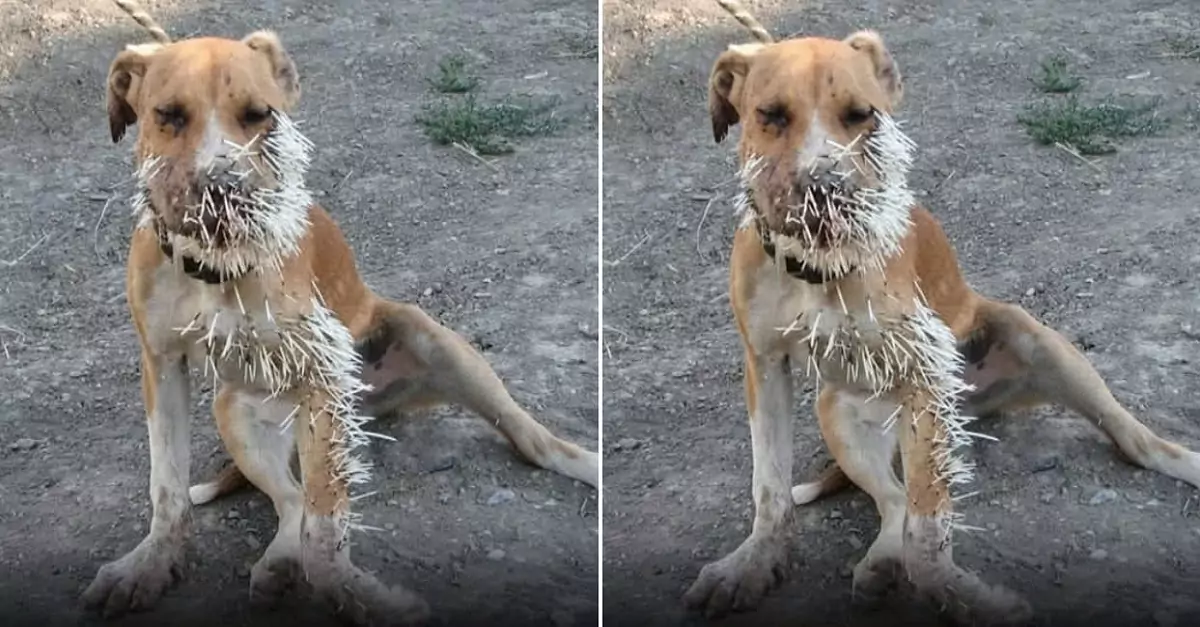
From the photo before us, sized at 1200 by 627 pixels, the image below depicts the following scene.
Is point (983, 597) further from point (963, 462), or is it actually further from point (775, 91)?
point (775, 91)

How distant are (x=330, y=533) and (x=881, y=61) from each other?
1.80 meters

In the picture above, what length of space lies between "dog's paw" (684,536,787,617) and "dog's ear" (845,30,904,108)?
1150mm

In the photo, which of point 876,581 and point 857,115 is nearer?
point 857,115

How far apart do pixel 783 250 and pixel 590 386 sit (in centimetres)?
60

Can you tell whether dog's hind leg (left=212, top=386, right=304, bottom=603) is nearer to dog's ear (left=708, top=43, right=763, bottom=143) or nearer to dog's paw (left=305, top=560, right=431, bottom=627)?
dog's paw (left=305, top=560, right=431, bottom=627)

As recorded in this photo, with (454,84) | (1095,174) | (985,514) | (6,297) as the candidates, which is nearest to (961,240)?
(1095,174)

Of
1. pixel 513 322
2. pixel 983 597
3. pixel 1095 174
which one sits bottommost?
pixel 983 597

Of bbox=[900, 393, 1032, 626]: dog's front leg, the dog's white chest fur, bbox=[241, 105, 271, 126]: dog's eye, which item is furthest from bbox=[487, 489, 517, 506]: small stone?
bbox=[241, 105, 271, 126]: dog's eye

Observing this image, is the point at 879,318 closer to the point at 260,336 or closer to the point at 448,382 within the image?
the point at 448,382

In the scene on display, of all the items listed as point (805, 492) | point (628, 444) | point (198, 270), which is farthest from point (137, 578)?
point (805, 492)

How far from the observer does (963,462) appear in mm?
4188

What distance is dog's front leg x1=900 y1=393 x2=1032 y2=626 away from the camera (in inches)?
164

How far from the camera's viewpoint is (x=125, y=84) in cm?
416

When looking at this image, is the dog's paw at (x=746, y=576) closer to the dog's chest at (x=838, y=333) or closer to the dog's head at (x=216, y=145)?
the dog's chest at (x=838, y=333)
